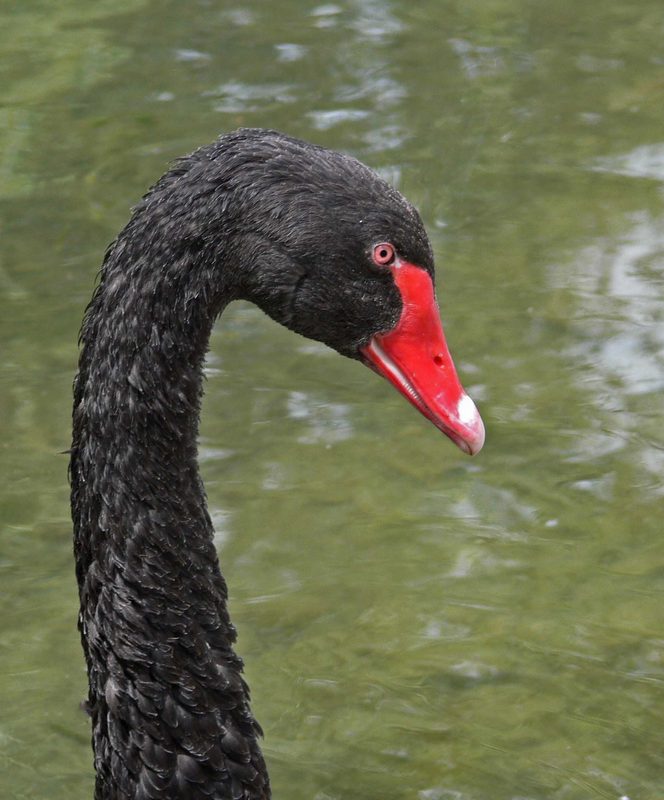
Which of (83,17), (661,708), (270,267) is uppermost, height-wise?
(270,267)

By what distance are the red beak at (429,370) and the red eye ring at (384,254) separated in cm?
13

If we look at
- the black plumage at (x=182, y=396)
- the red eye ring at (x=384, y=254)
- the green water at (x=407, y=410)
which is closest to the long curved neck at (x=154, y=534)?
the black plumage at (x=182, y=396)

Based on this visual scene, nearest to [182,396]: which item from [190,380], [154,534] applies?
[190,380]

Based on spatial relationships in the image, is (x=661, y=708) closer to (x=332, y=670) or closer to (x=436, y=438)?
(x=332, y=670)

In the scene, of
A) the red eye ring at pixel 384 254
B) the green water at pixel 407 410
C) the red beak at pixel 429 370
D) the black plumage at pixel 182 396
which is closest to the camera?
the black plumage at pixel 182 396

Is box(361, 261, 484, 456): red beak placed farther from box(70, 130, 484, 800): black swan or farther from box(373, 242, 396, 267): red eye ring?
box(373, 242, 396, 267): red eye ring

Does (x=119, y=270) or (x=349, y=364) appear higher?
(x=119, y=270)

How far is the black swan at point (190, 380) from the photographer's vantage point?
109 inches

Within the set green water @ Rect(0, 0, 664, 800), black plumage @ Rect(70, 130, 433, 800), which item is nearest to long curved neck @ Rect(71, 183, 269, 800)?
black plumage @ Rect(70, 130, 433, 800)

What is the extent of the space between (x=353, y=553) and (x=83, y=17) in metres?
4.48

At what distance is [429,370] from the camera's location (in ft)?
10.0

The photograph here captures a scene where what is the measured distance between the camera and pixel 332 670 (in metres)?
4.01

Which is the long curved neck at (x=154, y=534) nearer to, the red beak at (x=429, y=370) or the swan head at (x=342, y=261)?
the swan head at (x=342, y=261)

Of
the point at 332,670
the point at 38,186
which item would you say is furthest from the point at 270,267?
the point at 38,186
